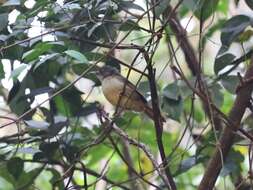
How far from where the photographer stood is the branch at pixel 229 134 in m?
1.40

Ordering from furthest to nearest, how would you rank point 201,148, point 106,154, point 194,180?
point 194,180 < point 106,154 < point 201,148

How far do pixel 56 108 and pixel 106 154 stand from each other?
0.39 meters

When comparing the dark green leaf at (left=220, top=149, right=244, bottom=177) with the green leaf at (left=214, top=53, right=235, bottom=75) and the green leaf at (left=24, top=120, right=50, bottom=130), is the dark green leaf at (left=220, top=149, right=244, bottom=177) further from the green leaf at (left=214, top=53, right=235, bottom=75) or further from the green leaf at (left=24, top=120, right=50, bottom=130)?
the green leaf at (left=24, top=120, right=50, bottom=130)

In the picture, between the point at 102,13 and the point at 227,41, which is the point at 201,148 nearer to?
the point at 227,41

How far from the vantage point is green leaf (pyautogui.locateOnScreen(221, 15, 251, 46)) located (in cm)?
161

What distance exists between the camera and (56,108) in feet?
5.78

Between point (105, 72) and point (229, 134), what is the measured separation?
430 mm

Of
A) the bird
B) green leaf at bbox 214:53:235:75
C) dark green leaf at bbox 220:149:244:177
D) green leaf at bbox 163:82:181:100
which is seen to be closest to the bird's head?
the bird

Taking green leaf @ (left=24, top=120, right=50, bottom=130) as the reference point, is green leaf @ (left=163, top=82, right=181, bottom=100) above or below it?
above

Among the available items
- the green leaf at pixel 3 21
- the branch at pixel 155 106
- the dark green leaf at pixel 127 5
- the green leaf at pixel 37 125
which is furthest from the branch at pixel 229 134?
the green leaf at pixel 3 21

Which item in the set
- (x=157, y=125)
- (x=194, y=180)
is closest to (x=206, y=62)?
(x=194, y=180)

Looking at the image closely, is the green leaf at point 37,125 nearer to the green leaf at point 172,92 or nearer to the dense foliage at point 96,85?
the dense foliage at point 96,85

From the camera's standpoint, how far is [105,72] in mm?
1709

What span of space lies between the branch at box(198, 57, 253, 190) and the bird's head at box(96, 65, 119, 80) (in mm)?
383
